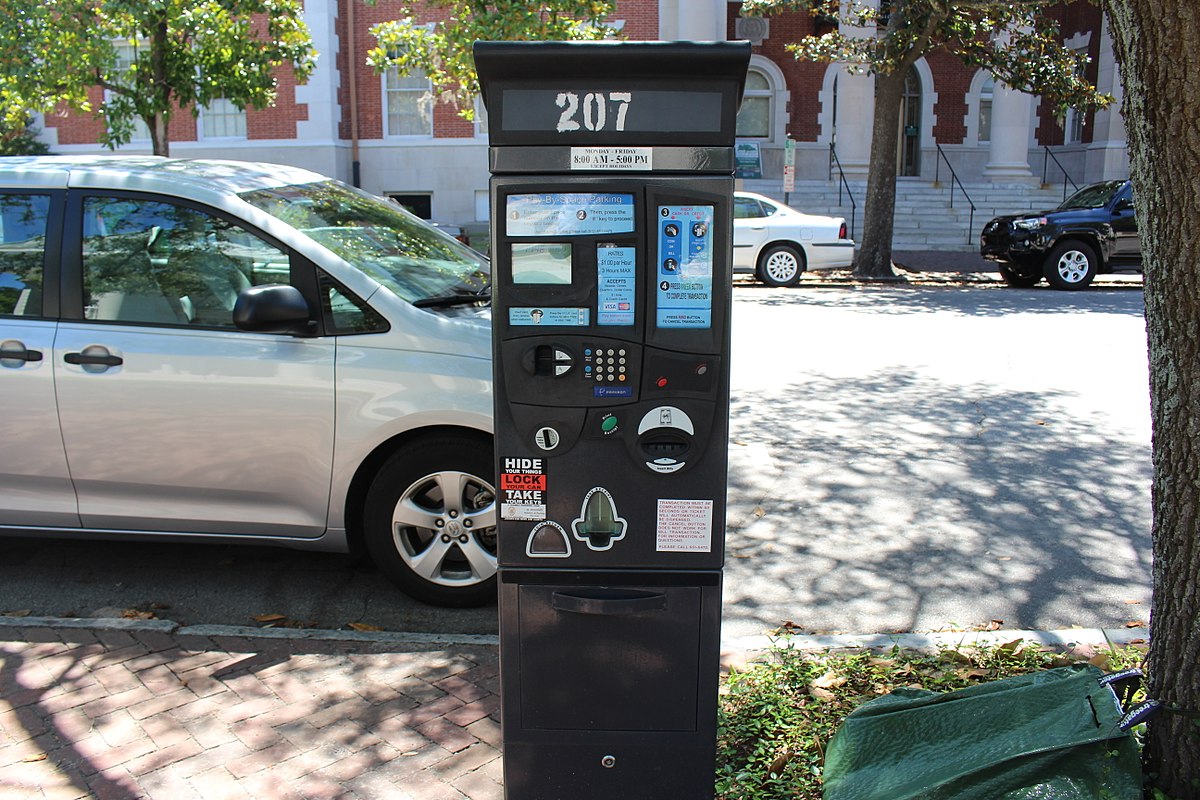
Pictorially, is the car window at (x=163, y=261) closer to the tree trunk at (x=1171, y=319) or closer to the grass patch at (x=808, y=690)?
the grass patch at (x=808, y=690)

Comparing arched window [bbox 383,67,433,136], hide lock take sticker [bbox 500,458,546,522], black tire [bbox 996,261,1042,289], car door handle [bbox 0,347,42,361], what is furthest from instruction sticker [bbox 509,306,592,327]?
arched window [bbox 383,67,433,136]

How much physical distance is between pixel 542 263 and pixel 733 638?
2285mm

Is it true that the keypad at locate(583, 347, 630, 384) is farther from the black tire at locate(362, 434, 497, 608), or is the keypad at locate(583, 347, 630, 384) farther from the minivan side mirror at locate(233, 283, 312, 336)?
the minivan side mirror at locate(233, 283, 312, 336)

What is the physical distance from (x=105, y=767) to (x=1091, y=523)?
485cm

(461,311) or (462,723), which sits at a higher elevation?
(461,311)

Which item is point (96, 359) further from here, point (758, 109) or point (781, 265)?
point (758, 109)

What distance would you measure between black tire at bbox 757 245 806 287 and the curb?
14.2 m

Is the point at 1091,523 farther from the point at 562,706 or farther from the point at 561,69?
the point at 561,69

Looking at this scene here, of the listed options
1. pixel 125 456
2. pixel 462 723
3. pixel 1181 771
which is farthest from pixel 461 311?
pixel 1181 771

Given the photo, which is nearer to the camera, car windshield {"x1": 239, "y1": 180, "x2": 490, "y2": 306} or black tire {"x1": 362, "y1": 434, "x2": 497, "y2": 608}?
black tire {"x1": 362, "y1": 434, "x2": 497, "y2": 608}

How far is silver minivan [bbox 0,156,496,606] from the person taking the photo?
461 centimetres

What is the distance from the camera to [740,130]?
2839 centimetres

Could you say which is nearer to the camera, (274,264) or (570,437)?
(570,437)

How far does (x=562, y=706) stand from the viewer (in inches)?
118
